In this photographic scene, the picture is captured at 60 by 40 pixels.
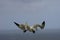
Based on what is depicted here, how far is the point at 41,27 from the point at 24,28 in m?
0.47

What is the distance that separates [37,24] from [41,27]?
242 mm

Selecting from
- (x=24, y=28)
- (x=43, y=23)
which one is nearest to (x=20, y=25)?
(x=24, y=28)

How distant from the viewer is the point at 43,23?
29.2 feet

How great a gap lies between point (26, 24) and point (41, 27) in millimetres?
427

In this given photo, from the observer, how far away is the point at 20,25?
8.66m

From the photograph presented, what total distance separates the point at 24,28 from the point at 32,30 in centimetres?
24

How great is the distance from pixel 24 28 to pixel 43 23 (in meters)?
0.60

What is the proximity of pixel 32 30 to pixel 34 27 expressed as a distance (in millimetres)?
116

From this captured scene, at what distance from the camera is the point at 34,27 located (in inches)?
346

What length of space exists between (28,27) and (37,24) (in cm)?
35

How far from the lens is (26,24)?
877 centimetres

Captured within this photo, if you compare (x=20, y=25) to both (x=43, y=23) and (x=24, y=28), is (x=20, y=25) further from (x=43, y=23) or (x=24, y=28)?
(x=43, y=23)

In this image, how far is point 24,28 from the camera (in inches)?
340

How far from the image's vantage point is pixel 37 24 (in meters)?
8.90
